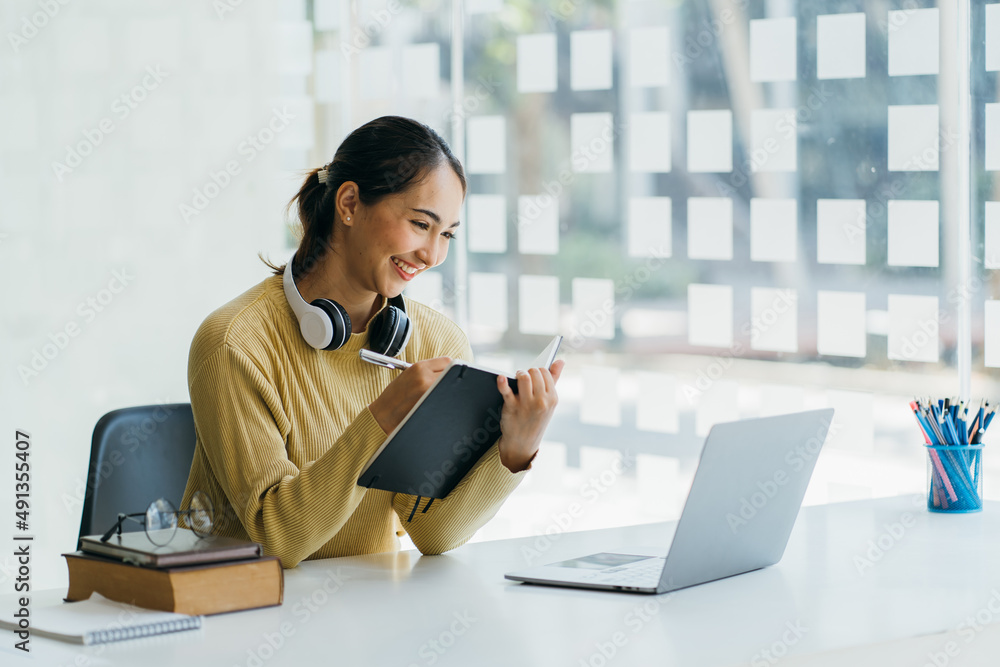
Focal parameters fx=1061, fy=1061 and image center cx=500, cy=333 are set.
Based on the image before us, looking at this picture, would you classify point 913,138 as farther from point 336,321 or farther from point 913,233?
point 336,321

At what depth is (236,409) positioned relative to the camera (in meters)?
1.57

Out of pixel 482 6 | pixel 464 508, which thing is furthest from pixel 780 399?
pixel 482 6

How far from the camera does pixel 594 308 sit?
3199mm

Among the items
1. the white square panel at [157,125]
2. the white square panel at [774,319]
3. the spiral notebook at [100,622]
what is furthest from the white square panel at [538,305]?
the spiral notebook at [100,622]

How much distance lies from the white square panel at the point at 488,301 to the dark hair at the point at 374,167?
5.09 feet

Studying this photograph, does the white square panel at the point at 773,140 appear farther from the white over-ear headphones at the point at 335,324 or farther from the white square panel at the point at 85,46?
the white square panel at the point at 85,46

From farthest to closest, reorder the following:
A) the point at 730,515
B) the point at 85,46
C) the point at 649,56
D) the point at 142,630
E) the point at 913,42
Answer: the point at 649,56
the point at 85,46
the point at 913,42
the point at 730,515
the point at 142,630

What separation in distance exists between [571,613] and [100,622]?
1.71ft

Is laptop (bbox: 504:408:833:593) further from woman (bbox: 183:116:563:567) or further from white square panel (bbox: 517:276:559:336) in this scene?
white square panel (bbox: 517:276:559:336)

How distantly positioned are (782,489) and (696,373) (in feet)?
5.13

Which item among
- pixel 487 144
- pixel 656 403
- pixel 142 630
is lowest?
pixel 656 403

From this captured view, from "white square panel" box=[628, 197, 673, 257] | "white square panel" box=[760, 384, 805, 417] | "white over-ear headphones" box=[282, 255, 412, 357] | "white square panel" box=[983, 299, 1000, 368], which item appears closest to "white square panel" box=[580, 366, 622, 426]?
"white square panel" box=[628, 197, 673, 257]

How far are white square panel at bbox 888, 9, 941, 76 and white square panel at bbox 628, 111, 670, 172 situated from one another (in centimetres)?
67

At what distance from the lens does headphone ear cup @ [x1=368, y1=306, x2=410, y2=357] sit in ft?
5.92
